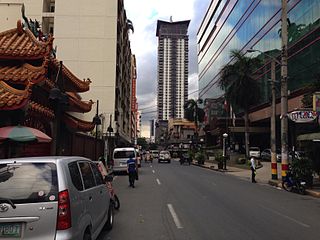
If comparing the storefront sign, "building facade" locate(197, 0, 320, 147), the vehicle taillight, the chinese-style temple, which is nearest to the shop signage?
the storefront sign

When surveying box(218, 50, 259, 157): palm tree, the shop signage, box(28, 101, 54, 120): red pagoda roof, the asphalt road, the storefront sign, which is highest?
box(218, 50, 259, 157): palm tree

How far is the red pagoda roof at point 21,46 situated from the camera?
57.3 ft

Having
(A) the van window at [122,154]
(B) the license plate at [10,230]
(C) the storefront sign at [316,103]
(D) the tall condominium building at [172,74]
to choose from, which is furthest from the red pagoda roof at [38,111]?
(D) the tall condominium building at [172,74]

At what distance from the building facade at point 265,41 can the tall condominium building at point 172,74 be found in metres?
7.14

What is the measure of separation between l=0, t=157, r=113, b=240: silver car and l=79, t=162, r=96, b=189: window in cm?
55

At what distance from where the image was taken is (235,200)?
15.5 metres

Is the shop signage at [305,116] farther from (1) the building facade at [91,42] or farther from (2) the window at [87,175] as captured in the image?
(1) the building facade at [91,42]

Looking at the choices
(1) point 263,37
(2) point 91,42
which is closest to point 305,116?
(2) point 91,42

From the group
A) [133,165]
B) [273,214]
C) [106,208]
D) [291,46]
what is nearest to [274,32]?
[291,46]

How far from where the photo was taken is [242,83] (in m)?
51.9

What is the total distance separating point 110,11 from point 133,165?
123 ft

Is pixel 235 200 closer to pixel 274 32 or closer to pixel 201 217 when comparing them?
pixel 201 217

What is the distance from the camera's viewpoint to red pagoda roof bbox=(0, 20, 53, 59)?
687 inches

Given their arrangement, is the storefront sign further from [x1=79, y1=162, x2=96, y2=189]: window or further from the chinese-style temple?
[x1=79, y1=162, x2=96, y2=189]: window
